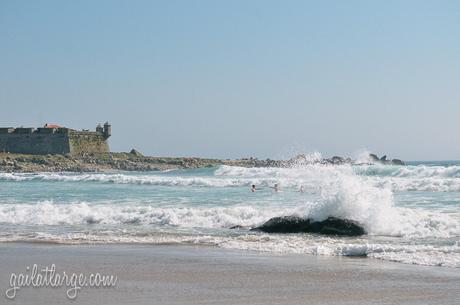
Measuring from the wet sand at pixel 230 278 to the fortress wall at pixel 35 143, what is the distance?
8215 cm

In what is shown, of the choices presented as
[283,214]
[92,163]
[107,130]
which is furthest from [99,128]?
[283,214]

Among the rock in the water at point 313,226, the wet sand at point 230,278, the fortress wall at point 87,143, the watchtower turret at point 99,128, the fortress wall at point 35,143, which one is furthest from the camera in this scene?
the watchtower turret at point 99,128

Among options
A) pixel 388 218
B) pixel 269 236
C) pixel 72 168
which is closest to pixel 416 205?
pixel 388 218

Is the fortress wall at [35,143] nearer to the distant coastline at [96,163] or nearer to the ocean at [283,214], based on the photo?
the distant coastline at [96,163]

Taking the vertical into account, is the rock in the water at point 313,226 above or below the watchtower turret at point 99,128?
below

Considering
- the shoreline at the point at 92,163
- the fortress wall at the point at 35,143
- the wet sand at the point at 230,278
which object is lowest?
the wet sand at the point at 230,278

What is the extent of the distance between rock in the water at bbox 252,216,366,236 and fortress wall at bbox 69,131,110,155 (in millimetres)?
80359

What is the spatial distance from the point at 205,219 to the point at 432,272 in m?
9.96

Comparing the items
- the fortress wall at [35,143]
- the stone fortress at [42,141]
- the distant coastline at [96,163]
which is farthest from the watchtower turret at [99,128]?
the fortress wall at [35,143]

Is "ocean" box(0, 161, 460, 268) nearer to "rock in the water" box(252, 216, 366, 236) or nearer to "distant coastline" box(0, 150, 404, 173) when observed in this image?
"rock in the water" box(252, 216, 366, 236)

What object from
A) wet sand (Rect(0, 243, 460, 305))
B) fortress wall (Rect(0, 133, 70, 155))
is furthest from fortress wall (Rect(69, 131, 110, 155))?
wet sand (Rect(0, 243, 460, 305))

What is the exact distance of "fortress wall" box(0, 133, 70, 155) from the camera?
9294cm

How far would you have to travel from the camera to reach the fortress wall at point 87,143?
94.3 metres

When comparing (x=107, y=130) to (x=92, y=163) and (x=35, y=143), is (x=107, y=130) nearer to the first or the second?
(x=35, y=143)
